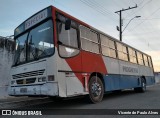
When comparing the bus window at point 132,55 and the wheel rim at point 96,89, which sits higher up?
the bus window at point 132,55

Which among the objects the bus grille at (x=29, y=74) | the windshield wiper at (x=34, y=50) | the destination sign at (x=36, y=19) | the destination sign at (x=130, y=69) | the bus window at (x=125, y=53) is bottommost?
the bus grille at (x=29, y=74)

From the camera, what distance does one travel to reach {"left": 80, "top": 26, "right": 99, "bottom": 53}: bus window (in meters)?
9.45

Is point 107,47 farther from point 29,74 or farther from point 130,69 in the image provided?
point 29,74

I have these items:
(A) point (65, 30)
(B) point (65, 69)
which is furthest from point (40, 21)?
(B) point (65, 69)

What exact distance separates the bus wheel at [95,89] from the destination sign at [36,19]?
3.00m

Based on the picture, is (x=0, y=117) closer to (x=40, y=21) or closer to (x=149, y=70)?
(x=40, y=21)

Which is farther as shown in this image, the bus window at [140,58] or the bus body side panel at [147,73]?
the bus body side panel at [147,73]

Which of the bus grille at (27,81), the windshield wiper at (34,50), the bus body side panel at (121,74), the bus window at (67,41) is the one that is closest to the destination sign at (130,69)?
the bus body side panel at (121,74)

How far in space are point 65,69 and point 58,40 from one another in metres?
0.96

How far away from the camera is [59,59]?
7.72m

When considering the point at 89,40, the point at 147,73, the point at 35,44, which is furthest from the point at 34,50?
the point at 147,73

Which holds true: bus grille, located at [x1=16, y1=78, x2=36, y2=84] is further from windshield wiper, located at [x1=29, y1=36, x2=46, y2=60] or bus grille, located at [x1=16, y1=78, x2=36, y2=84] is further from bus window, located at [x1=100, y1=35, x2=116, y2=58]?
bus window, located at [x1=100, y1=35, x2=116, y2=58]

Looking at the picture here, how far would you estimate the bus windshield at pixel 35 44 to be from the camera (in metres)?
7.88

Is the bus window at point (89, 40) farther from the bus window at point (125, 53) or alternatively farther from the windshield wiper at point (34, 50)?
the bus window at point (125, 53)
